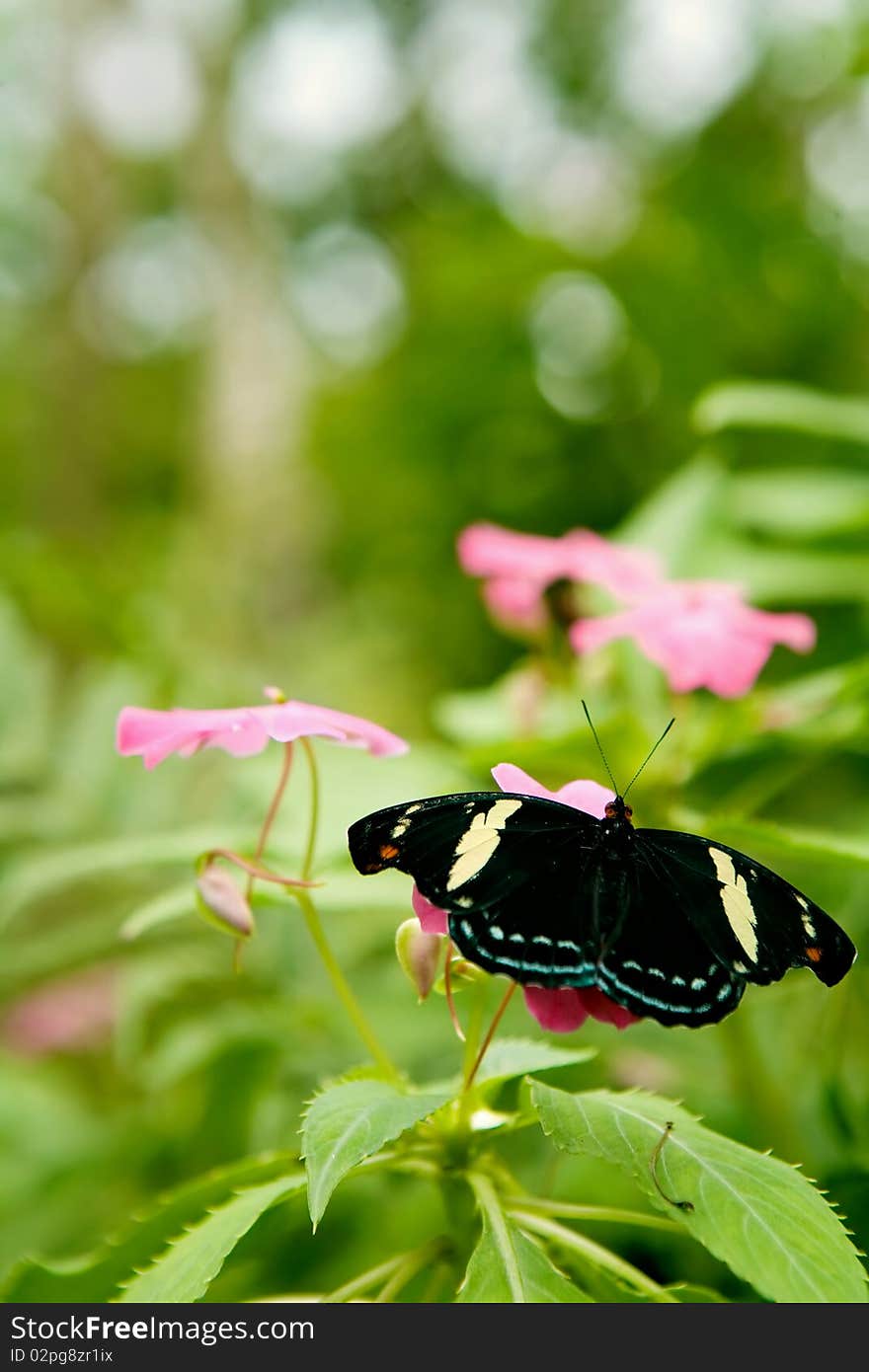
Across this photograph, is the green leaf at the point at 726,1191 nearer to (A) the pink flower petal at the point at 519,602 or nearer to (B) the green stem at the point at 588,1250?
(B) the green stem at the point at 588,1250

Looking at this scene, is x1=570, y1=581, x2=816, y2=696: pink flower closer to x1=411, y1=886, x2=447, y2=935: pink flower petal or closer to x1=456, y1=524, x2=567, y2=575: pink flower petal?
Answer: x1=456, y1=524, x2=567, y2=575: pink flower petal

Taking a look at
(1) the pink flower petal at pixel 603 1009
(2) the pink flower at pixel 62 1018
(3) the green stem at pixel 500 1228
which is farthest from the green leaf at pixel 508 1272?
(2) the pink flower at pixel 62 1018

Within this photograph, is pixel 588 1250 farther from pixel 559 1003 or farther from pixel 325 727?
pixel 325 727

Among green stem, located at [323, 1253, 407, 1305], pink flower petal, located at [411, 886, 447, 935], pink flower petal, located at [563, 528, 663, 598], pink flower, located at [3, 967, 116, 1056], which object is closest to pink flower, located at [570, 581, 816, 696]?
pink flower petal, located at [563, 528, 663, 598]

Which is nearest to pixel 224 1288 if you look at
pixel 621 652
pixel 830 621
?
pixel 621 652

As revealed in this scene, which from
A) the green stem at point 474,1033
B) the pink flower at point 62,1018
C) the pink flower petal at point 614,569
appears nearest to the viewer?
the green stem at point 474,1033

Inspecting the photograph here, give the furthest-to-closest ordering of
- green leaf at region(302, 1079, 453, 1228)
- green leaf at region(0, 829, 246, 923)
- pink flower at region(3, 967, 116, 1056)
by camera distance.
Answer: pink flower at region(3, 967, 116, 1056)
green leaf at region(0, 829, 246, 923)
green leaf at region(302, 1079, 453, 1228)

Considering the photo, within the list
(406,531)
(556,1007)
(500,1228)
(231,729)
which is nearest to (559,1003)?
(556,1007)
